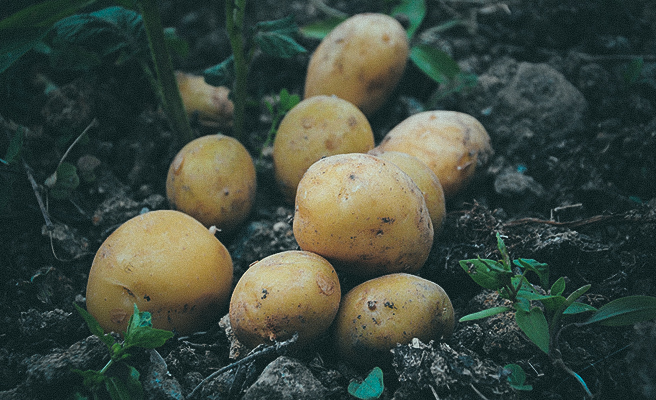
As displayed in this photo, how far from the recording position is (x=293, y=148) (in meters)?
1.88

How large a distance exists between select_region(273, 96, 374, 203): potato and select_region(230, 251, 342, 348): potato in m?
0.59

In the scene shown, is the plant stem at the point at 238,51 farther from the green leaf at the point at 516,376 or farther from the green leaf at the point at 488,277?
the green leaf at the point at 516,376

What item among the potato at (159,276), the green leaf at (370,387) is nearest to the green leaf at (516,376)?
the green leaf at (370,387)

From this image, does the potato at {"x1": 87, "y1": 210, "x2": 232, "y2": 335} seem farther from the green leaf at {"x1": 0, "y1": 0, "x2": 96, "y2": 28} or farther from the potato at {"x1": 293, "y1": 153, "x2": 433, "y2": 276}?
the green leaf at {"x1": 0, "y1": 0, "x2": 96, "y2": 28}

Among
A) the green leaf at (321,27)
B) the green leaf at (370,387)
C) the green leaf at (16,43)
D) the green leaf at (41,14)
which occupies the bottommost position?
the green leaf at (370,387)

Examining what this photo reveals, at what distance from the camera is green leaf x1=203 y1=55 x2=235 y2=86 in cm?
193

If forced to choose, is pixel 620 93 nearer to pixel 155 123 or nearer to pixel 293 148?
pixel 293 148

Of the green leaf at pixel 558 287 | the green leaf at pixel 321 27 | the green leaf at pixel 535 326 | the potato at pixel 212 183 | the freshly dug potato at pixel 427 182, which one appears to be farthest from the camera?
the green leaf at pixel 321 27

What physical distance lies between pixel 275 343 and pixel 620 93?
6.79ft

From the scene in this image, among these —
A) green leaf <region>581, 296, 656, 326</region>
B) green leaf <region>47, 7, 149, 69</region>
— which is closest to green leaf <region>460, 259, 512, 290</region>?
green leaf <region>581, 296, 656, 326</region>

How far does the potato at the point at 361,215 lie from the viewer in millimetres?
1368

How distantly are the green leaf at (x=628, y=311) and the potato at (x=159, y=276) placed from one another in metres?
1.16

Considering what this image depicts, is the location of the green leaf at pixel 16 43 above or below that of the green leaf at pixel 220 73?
above

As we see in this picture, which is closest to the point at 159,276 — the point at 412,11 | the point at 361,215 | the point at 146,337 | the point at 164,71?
the point at 146,337
